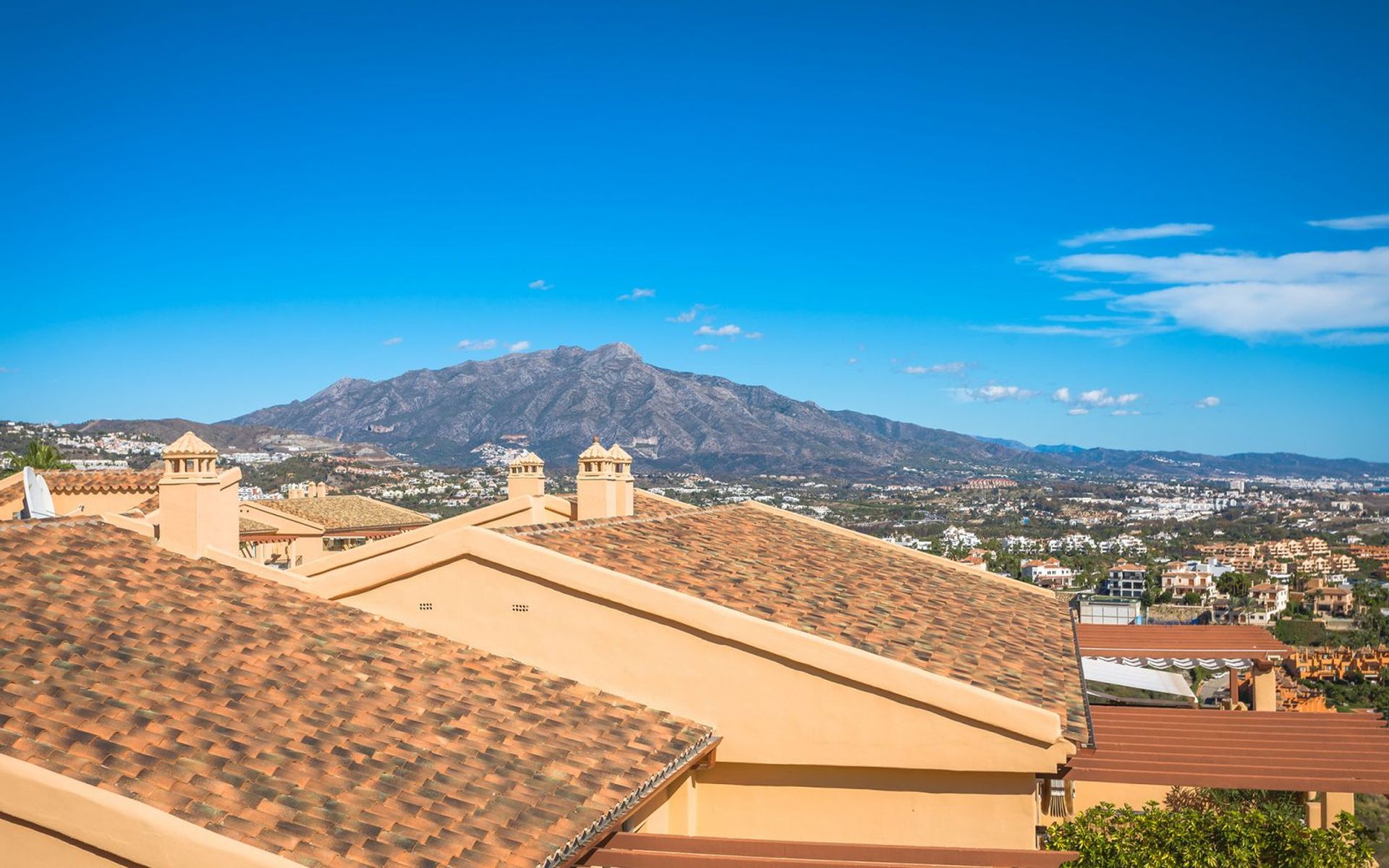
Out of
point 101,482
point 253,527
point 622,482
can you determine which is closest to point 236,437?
point 253,527

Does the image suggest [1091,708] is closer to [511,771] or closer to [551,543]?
[551,543]

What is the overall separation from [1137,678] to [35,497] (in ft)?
58.1

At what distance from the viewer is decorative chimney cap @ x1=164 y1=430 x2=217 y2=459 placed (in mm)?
11617

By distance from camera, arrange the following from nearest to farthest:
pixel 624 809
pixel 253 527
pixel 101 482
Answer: pixel 624 809, pixel 101 482, pixel 253 527

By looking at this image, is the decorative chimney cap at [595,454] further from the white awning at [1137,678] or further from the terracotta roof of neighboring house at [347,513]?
the terracotta roof of neighboring house at [347,513]

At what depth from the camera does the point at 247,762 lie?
289 inches

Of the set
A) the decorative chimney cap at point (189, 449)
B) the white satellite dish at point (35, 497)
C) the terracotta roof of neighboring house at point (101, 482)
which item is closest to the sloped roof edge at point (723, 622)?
the decorative chimney cap at point (189, 449)

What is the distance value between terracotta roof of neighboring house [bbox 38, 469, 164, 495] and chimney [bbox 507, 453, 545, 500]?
8.12 m

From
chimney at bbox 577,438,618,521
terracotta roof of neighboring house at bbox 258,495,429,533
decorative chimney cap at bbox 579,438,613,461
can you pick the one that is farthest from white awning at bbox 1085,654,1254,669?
terracotta roof of neighboring house at bbox 258,495,429,533

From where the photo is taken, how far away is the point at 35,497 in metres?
14.2

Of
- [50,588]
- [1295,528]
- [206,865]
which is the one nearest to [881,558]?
[50,588]

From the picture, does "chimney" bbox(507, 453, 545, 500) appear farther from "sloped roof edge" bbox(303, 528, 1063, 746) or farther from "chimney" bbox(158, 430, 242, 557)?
"sloped roof edge" bbox(303, 528, 1063, 746)

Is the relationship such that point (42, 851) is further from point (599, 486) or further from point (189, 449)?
point (599, 486)

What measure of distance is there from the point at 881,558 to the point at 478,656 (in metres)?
9.14
